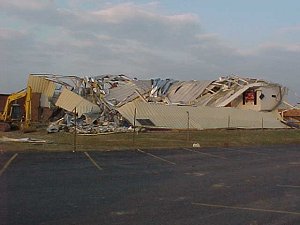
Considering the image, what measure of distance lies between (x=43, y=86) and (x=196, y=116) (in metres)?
20.1

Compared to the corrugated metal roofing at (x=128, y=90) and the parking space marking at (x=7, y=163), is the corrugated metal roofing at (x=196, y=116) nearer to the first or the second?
the corrugated metal roofing at (x=128, y=90)

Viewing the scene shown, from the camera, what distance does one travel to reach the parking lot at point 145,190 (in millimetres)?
9062

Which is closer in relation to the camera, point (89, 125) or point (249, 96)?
point (89, 125)

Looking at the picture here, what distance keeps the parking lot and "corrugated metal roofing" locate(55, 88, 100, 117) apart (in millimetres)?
28473

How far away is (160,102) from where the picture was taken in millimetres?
54375

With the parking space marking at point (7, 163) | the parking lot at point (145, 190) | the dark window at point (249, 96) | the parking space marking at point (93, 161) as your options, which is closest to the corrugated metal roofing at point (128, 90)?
the dark window at point (249, 96)

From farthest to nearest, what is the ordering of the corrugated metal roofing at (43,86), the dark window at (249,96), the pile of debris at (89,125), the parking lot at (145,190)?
the dark window at (249,96) < the corrugated metal roofing at (43,86) < the pile of debris at (89,125) < the parking lot at (145,190)

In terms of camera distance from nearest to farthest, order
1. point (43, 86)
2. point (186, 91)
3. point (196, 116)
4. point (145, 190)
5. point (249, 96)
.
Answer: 1. point (145, 190)
2. point (196, 116)
3. point (43, 86)
4. point (249, 96)
5. point (186, 91)

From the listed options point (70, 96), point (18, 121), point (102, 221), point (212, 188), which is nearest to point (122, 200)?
point (102, 221)

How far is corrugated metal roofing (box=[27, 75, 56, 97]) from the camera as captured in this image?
57.5 metres

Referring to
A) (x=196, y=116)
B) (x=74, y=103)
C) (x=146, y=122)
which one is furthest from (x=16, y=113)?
(x=196, y=116)

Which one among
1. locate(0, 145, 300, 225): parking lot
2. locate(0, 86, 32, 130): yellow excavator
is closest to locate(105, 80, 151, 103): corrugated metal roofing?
locate(0, 86, 32, 130): yellow excavator

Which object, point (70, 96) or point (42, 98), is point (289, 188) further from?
point (42, 98)

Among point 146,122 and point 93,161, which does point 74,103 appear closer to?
point 146,122
